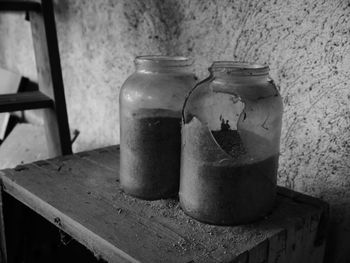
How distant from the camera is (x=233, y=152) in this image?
27.5 inches

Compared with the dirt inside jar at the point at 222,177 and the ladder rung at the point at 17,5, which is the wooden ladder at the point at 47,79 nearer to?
the ladder rung at the point at 17,5

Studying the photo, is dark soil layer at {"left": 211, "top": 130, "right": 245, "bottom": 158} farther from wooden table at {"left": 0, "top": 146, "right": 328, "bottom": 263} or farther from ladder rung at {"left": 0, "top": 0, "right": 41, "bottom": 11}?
ladder rung at {"left": 0, "top": 0, "right": 41, "bottom": 11}

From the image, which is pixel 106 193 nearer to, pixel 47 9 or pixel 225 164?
pixel 225 164

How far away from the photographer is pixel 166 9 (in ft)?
3.93

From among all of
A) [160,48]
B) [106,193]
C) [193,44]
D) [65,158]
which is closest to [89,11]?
[160,48]

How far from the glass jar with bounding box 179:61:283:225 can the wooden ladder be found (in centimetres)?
72

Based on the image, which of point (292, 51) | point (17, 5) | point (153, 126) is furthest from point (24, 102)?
point (292, 51)

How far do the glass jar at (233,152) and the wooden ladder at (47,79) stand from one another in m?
0.72

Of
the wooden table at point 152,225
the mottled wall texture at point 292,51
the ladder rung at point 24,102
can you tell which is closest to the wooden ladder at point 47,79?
the ladder rung at point 24,102

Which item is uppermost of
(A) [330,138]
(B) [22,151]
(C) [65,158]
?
(A) [330,138]

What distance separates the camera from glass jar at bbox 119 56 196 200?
31.7 inches

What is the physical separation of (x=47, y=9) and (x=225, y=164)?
930mm

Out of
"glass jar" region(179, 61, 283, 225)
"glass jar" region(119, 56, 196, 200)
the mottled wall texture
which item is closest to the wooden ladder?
the mottled wall texture

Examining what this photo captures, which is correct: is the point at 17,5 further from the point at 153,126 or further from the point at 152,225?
the point at 152,225
